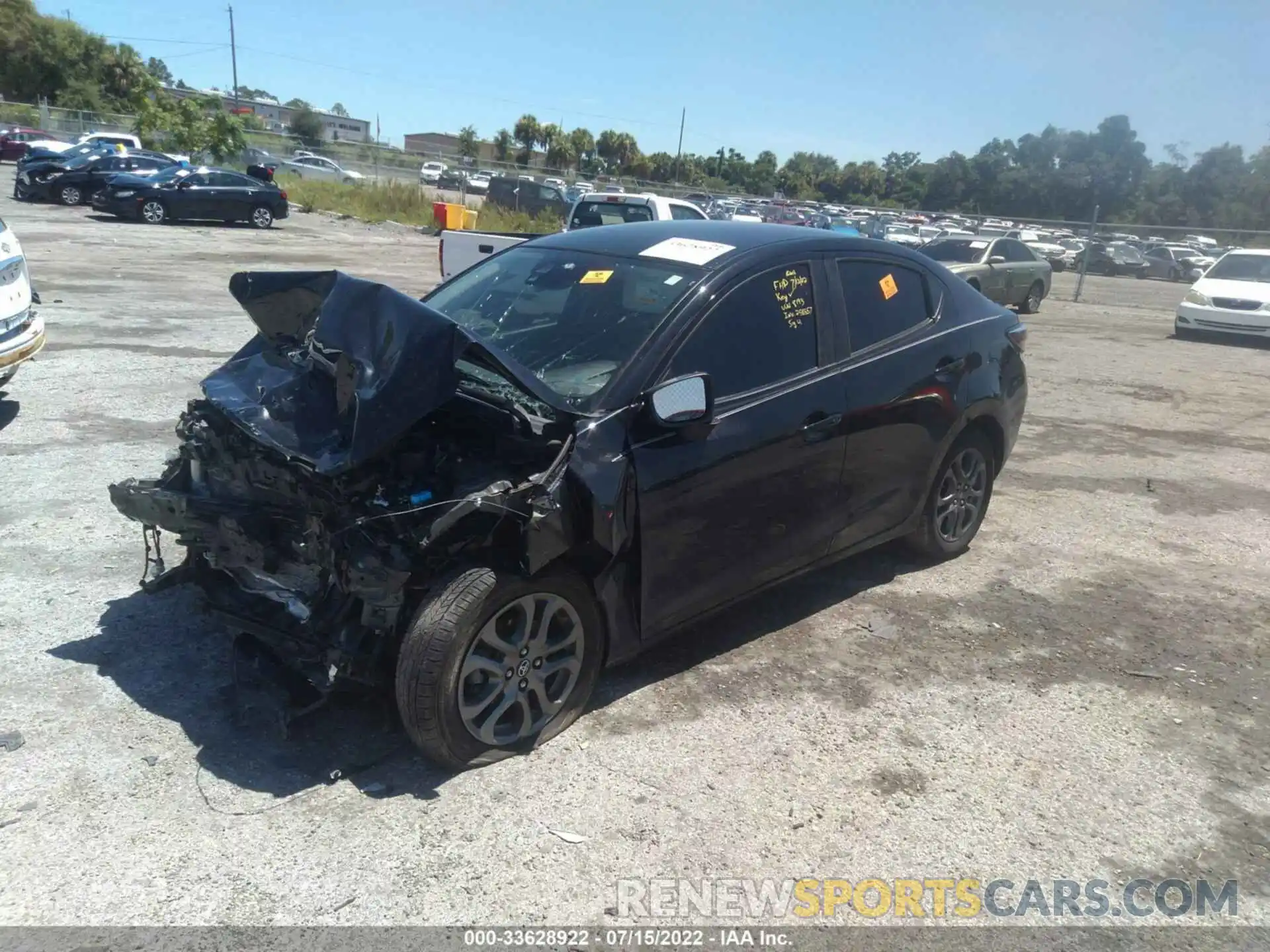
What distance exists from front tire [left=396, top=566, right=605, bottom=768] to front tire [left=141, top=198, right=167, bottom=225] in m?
25.2

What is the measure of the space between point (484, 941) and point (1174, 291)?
32.8 meters

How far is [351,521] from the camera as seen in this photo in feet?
10.6

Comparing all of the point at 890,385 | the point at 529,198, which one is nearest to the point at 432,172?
the point at 529,198

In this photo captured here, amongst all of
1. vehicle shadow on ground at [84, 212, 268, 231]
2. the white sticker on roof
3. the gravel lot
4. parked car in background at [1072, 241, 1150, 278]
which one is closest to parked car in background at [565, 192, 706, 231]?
the gravel lot

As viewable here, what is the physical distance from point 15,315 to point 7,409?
81 cm

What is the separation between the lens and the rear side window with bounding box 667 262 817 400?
3.93 metres

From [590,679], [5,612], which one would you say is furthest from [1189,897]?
[5,612]

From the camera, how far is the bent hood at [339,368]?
10.7 feet

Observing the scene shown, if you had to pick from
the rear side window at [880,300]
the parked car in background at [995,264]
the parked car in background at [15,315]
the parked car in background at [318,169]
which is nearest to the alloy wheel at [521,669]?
the rear side window at [880,300]

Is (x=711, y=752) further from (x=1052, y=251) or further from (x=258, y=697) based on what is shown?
(x=1052, y=251)

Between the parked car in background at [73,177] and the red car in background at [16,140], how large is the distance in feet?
53.8

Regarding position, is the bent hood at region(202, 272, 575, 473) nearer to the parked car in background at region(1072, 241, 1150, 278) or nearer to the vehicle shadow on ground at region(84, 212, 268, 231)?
the vehicle shadow on ground at region(84, 212, 268, 231)

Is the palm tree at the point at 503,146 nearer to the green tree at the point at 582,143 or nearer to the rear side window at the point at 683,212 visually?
the green tree at the point at 582,143

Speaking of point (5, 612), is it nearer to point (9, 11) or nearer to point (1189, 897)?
point (1189, 897)
